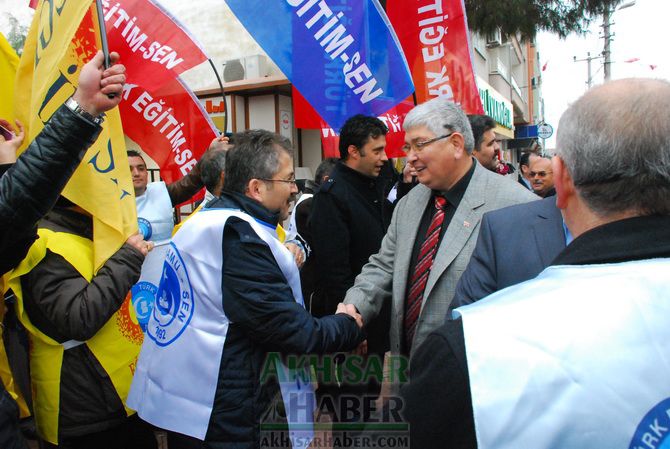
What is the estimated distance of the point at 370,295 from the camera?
104 inches

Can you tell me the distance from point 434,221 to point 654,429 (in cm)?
168

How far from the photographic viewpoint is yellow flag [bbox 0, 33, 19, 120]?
2.21 m

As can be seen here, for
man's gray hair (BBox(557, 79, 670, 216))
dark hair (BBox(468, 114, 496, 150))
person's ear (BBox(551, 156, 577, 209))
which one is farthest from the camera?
dark hair (BBox(468, 114, 496, 150))

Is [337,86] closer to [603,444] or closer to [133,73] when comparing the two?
[133,73]

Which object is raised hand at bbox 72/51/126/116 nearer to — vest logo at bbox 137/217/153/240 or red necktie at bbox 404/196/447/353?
red necktie at bbox 404/196/447/353

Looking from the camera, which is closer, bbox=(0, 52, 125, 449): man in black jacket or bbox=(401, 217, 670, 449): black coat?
bbox=(401, 217, 670, 449): black coat

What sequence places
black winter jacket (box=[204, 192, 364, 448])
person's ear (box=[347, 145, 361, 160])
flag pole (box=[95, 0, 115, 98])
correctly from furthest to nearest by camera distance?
person's ear (box=[347, 145, 361, 160]), black winter jacket (box=[204, 192, 364, 448]), flag pole (box=[95, 0, 115, 98])

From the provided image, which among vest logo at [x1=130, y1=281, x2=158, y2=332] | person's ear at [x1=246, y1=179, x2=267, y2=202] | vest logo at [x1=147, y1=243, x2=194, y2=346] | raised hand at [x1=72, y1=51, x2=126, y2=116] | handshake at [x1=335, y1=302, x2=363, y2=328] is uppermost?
raised hand at [x1=72, y1=51, x2=126, y2=116]

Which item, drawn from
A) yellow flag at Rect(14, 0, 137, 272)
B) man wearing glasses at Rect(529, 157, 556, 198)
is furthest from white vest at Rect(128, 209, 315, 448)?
man wearing glasses at Rect(529, 157, 556, 198)

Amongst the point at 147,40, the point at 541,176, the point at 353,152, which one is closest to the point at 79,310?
the point at 353,152

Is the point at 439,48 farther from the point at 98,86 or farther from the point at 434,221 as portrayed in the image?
the point at 98,86

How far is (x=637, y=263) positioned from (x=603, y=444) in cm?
32

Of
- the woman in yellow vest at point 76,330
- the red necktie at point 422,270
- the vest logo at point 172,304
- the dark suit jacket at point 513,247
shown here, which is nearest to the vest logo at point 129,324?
the woman in yellow vest at point 76,330

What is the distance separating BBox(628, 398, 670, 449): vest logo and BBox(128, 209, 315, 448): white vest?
Answer: 1.45m
